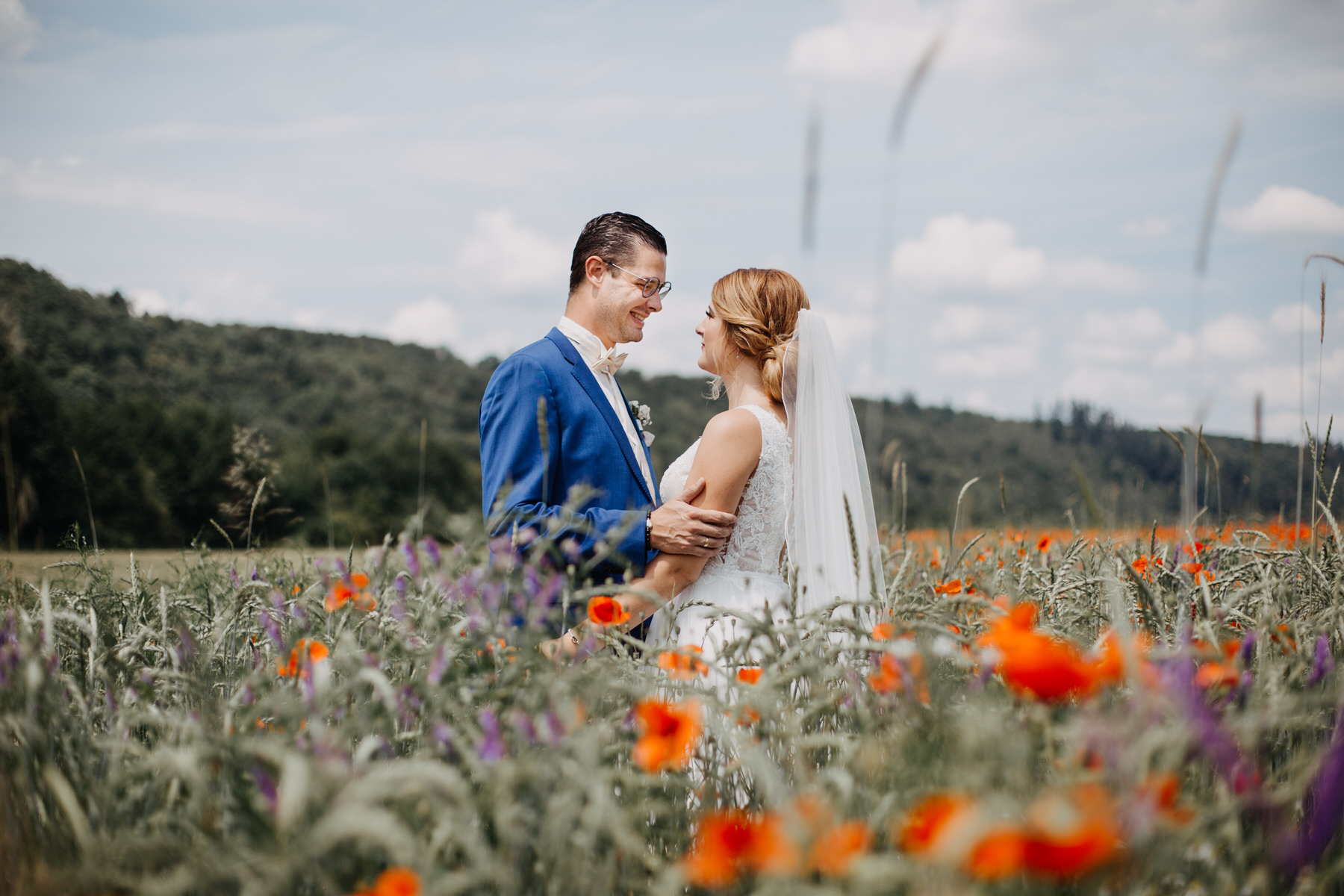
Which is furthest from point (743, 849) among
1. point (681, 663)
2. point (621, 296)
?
point (621, 296)

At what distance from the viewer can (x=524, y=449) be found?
307 cm

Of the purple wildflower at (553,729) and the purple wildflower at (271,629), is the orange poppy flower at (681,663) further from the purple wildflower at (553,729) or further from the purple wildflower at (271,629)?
the purple wildflower at (271,629)

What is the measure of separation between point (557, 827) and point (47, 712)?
112 cm

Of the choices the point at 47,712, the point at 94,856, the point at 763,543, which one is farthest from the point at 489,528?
the point at 763,543

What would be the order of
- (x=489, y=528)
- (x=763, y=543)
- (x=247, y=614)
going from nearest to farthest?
1. (x=489, y=528)
2. (x=247, y=614)
3. (x=763, y=543)

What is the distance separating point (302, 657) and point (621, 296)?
7.86 feet

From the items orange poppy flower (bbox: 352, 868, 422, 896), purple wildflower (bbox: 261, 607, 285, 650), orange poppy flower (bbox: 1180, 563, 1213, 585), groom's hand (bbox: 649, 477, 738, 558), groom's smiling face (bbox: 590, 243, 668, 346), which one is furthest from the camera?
groom's smiling face (bbox: 590, 243, 668, 346)

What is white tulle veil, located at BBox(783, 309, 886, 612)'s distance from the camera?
3.36m

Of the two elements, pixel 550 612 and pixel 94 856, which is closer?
pixel 94 856

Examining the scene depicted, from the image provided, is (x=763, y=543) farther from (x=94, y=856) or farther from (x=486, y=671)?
(x=94, y=856)

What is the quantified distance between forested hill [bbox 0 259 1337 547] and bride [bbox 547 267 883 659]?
842mm

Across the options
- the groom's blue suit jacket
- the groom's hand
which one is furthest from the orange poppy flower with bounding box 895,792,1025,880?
the groom's hand

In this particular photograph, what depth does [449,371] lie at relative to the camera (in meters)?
55.4

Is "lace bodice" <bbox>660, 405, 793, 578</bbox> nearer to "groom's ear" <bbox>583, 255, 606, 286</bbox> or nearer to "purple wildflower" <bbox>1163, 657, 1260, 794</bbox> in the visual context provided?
"groom's ear" <bbox>583, 255, 606, 286</bbox>
